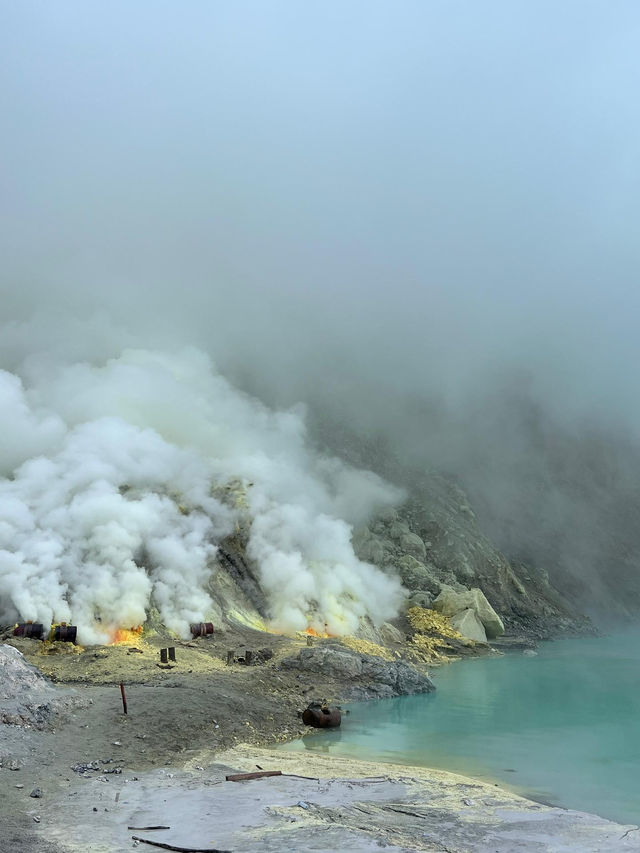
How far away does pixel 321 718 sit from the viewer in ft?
80.4

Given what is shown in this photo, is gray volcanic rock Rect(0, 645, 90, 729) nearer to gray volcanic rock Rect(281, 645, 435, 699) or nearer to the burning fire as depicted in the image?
the burning fire

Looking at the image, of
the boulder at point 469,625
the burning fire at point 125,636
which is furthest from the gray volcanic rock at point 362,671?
the boulder at point 469,625

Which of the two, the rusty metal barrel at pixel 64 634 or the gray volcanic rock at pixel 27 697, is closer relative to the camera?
the gray volcanic rock at pixel 27 697

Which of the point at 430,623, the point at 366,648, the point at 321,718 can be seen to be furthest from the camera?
the point at 430,623

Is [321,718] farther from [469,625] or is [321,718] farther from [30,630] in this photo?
[469,625]

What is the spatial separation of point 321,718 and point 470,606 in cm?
3300

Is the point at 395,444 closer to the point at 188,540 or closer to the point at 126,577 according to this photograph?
the point at 188,540

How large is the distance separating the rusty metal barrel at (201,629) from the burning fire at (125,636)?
305 cm

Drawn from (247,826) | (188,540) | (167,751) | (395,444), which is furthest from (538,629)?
(247,826)

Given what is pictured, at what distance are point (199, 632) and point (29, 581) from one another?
9.26 m

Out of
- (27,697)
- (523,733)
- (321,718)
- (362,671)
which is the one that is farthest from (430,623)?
(27,697)

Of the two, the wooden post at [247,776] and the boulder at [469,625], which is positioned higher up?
the boulder at [469,625]

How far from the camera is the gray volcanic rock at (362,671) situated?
3154 centimetres

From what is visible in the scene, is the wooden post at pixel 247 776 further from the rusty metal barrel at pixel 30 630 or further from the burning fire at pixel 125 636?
the rusty metal barrel at pixel 30 630
